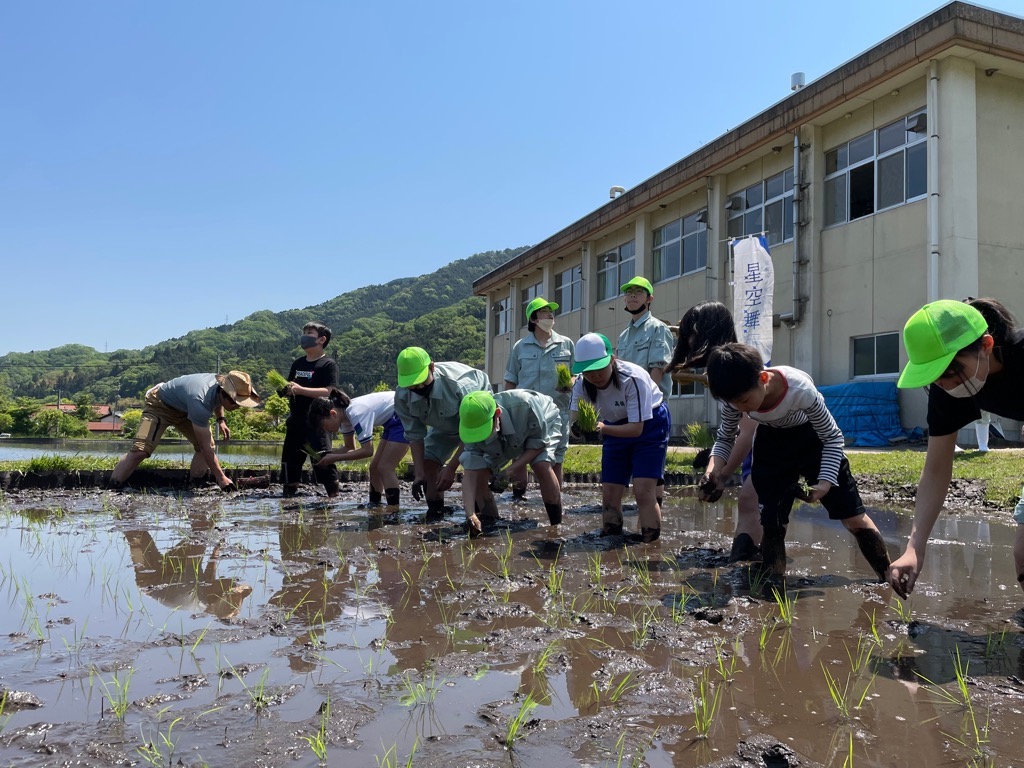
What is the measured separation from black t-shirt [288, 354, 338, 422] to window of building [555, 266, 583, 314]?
1771 cm

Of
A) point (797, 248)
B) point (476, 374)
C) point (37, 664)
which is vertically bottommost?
point (37, 664)

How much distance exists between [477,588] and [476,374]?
2875mm

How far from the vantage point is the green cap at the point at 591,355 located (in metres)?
4.68

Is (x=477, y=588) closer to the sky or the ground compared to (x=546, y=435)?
closer to the ground

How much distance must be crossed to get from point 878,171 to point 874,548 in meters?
12.0

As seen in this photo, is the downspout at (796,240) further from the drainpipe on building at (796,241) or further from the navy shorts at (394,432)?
the navy shorts at (394,432)

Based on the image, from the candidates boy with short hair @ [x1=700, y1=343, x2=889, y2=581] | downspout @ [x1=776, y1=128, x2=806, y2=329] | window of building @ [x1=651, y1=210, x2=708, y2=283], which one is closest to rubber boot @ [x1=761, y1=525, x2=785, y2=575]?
boy with short hair @ [x1=700, y1=343, x2=889, y2=581]

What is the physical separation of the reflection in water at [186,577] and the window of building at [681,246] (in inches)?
623

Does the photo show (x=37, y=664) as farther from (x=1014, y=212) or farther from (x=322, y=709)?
(x=1014, y=212)

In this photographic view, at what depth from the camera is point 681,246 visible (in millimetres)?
19641

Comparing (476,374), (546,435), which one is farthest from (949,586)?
(476,374)

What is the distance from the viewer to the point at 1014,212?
40.9 ft

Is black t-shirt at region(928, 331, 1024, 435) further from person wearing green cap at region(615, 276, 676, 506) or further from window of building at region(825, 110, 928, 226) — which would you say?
window of building at region(825, 110, 928, 226)

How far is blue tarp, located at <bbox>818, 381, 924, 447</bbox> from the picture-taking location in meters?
12.4
